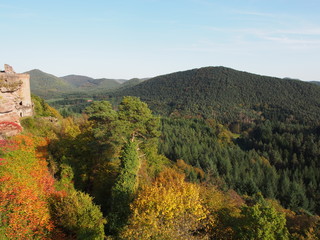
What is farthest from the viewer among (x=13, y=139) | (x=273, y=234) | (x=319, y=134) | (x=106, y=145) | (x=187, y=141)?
(x=319, y=134)

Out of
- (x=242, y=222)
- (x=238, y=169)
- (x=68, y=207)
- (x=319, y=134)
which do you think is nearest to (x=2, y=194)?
(x=68, y=207)

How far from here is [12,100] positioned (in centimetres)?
2784

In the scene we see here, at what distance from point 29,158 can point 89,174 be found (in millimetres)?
8089

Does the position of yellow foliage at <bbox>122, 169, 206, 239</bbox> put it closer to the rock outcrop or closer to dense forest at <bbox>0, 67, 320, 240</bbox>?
dense forest at <bbox>0, 67, 320, 240</bbox>

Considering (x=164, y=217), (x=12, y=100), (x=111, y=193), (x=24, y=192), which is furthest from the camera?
(x=12, y=100)

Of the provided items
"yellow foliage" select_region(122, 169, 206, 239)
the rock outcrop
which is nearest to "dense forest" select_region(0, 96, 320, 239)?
"yellow foliage" select_region(122, 169, 206, 239)

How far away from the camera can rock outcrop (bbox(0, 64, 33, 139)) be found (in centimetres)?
2480

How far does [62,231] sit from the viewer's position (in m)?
18.4

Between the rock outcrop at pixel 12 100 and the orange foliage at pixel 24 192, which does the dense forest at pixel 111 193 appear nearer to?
the orange foliage at pixel 24 192

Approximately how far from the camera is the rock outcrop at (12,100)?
24797 millimetres

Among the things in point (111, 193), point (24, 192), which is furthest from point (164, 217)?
point (24, 192)

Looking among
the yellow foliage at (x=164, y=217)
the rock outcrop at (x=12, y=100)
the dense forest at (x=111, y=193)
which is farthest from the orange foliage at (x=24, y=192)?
the yellow foliage at (x=164, y=217)

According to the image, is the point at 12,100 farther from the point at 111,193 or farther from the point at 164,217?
the point at 164,217

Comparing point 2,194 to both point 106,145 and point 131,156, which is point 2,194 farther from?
point 106,145
